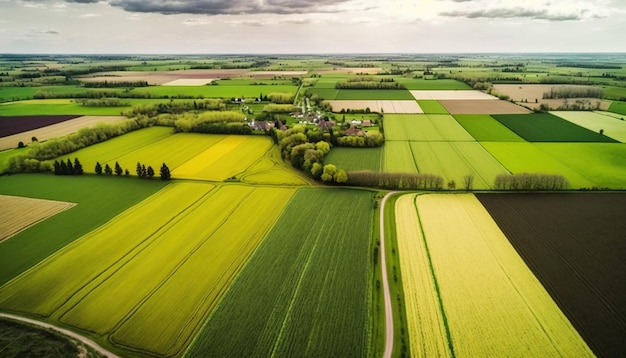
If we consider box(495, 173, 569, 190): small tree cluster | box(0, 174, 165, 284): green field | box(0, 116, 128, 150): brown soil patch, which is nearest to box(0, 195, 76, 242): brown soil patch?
box(0, 174, 165, 284): green field

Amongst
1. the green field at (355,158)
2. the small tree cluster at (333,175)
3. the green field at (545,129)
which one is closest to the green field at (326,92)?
the green field at (545,129)

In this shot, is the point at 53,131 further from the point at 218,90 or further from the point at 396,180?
the point at 396,180

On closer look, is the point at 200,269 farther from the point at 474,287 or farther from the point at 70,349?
the point at 474,287

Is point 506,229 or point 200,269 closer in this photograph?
point 200,269

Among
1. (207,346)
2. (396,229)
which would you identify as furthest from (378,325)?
(396,229)

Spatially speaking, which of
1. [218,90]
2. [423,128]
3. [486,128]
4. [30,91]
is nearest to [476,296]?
[423,128]

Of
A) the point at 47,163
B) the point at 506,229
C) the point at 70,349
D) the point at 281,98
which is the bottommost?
the point at 70,349

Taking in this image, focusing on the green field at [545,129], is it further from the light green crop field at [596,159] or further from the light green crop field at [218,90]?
the light green crop field at [218,90]
